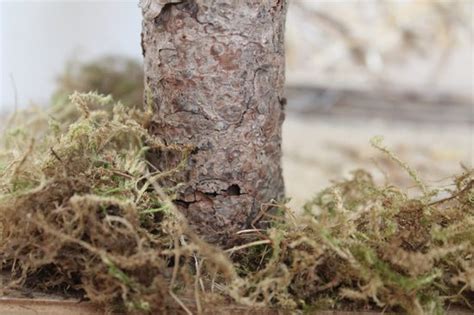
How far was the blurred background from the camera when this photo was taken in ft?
7.34

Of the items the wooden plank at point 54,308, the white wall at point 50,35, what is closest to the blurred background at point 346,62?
the white wall at point 50,35

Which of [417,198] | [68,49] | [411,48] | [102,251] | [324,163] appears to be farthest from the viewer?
[68,49]

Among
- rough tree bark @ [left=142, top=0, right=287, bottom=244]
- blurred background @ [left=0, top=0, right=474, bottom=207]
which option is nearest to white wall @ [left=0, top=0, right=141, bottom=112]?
blurred background @ [left=0, top=0, right=474, bottom=207]

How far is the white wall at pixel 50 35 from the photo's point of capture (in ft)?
8.59

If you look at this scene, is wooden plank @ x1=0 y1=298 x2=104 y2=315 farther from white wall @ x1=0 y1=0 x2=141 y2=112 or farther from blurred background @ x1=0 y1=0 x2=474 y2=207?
white wall @ x1=0 y1=0 x2=141 y2=112

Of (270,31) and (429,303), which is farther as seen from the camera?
(270,31)

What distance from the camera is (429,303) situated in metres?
0.56

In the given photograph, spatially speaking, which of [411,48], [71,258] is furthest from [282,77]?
[411,48]

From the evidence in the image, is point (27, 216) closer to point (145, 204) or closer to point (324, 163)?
point (145, 204)

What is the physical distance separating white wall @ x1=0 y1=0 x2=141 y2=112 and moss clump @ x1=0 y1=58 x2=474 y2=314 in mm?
1934

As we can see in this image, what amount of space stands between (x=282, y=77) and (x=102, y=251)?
0.27 metres

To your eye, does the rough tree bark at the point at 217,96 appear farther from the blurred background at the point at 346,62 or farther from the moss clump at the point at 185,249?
the blurred background at the point at 346,62

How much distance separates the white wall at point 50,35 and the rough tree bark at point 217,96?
1.90 metres

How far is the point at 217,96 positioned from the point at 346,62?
2.16 m
